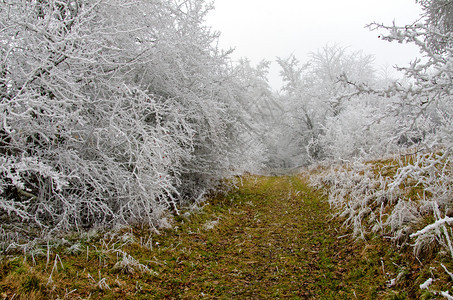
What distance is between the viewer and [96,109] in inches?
193

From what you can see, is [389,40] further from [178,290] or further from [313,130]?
[313,130]

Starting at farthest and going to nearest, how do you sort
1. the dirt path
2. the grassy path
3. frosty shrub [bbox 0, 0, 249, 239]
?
frosty shrub [bbox 0, 0, 249, 239]
the dirt path
the grassy path

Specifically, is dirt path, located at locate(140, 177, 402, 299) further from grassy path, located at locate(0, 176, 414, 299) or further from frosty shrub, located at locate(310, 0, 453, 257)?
frosty shrub, located at locate(310, 0, 453, 257)

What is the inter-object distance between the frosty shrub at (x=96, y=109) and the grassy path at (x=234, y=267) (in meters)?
0.78

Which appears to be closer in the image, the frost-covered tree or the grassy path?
the grassy path

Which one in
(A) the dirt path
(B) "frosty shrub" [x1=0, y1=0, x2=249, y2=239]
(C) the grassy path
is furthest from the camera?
(B) "frosty shrub" [x1=0, y1=0, x2=249, y2=239]

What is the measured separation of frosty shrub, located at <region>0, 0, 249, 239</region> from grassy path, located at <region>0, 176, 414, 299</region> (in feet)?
2.57

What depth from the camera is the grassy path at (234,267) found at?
3326 millimetres

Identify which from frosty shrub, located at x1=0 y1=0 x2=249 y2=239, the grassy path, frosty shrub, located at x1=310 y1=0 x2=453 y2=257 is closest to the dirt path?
the grassy path

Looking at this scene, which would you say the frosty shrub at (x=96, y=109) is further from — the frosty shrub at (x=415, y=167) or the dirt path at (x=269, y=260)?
the frosty shrub at (x=415, y=167)

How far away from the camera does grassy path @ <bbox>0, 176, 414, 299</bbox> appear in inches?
131

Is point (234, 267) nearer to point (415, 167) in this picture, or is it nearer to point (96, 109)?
point (415, 167)

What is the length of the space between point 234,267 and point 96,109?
10.5 ft

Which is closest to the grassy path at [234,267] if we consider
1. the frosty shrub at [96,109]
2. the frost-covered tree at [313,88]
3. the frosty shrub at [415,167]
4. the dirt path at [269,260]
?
the dirt path at [269,260]
